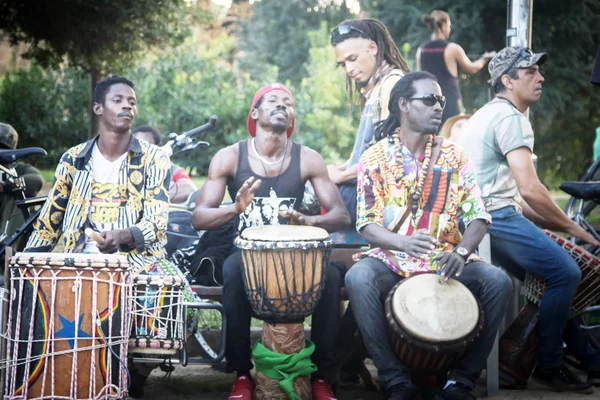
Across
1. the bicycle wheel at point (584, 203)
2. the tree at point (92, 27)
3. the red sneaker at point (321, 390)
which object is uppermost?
the tree at point (92, 27)

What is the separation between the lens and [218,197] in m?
4.78

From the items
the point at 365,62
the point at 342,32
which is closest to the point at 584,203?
the point at 365,62

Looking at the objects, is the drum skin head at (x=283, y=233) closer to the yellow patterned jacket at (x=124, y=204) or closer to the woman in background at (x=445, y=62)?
the yellow patterned jacket at (x=124, y=204)

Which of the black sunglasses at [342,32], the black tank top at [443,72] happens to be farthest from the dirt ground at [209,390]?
the black tank top at [443,72]

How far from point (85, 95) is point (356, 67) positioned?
1185 cm

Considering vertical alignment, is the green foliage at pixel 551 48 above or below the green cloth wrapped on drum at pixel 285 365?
above

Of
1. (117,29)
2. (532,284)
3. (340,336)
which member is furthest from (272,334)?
(117,29)

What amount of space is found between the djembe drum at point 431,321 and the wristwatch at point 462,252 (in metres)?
0.16

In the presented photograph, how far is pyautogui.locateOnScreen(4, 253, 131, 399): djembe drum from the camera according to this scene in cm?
386

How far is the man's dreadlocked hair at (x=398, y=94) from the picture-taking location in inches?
184

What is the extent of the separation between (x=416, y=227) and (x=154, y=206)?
145 centimetres

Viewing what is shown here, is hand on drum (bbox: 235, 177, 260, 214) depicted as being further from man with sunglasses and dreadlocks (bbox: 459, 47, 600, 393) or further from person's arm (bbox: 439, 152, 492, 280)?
man with sunglasses and dreadlocks (bbox: 459, 47, 600, 393)

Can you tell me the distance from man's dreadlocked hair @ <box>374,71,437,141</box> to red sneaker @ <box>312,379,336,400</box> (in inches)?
58.9

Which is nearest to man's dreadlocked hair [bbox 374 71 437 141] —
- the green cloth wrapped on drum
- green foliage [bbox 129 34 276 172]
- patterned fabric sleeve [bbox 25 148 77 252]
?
the green cloth wrapped on drum
